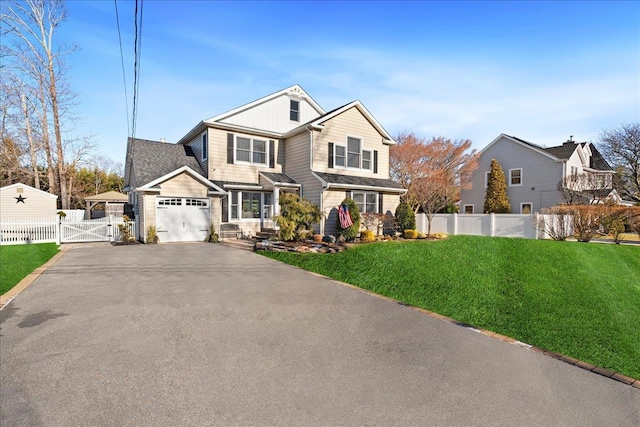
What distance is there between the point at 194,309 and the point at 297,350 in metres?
2.52

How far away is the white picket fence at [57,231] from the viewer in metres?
14.3

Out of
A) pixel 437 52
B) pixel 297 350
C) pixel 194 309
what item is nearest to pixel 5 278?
pixel 194 309

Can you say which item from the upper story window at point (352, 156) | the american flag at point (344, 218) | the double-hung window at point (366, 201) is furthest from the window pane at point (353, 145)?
the american flag at point (344, 218)

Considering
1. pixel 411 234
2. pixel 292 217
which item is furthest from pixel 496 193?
pixel 292 217

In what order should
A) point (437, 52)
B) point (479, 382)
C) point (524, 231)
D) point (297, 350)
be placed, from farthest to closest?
point (524, 231), point (437, 52), point (297, 350), point (479, 382)

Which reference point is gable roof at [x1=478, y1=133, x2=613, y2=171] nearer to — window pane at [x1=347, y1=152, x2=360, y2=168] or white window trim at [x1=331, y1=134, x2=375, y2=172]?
white window trim at [x1=331, y1=134, x2=375, y2=172]

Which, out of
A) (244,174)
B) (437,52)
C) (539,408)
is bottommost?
(539,408)

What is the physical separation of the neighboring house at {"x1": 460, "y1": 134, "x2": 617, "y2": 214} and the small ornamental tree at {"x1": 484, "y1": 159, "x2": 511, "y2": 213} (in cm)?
84

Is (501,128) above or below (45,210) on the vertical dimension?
above

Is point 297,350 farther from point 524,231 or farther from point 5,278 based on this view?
point 524,231

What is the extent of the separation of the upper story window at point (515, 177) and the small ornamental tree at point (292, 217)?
2139 cm

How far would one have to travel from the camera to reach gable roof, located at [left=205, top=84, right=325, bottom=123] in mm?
16875

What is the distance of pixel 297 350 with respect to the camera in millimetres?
4133

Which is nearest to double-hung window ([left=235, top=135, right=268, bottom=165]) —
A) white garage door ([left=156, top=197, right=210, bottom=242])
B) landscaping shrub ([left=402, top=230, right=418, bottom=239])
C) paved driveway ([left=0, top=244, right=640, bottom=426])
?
white garage door ([left=156, top=197, right=210, bottom=242])
